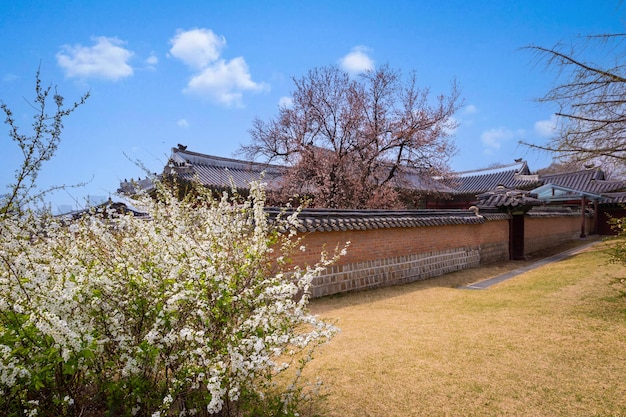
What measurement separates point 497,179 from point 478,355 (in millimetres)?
25081

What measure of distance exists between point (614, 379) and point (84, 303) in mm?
5156

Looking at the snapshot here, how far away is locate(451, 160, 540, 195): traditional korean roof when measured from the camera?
24.2 meters

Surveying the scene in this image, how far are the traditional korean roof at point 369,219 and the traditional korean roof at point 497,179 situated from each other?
45.0 ft

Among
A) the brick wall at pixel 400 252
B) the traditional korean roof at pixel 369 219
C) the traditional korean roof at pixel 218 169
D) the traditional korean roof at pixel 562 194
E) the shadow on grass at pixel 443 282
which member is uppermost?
the traditional korean roof at pixel 218 169

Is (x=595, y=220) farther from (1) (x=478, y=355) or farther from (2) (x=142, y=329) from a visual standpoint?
(2) (x=142, y=329)

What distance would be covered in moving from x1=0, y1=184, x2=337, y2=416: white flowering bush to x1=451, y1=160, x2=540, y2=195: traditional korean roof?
24134 mm

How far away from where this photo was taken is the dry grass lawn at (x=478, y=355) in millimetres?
3402

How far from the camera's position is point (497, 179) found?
26.5 metres

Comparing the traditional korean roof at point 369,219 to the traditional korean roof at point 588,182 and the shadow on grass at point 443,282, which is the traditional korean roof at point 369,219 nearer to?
the shadow on grass at point 443,282

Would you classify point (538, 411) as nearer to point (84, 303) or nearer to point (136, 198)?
point (84, 303)

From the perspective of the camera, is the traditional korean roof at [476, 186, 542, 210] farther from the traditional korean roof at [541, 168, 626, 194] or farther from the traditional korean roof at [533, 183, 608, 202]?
the traditional korean roof at [541, 168, 626, 194]

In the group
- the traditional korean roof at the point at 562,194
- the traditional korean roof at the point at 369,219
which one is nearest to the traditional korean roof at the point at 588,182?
the traditional korean roof at the point at 562,194

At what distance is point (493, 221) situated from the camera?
46.9 ft

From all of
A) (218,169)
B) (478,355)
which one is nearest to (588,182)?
(218,169)
